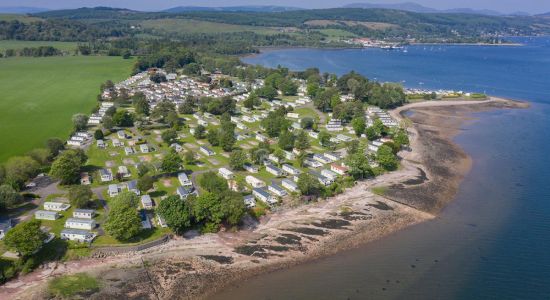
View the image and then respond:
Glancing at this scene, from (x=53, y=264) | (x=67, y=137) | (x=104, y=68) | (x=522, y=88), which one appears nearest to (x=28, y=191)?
(x=53, y=264)

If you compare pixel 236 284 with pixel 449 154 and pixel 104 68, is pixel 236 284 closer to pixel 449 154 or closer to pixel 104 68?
pixel 449 154

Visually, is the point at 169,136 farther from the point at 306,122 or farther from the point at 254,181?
the point at 306,122

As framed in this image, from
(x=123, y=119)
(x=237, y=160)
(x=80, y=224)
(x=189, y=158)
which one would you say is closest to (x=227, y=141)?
(x=189, y=158)

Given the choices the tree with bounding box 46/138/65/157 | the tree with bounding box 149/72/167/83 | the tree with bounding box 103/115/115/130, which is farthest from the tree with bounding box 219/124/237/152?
the tree with bounding box 149/72/167/83

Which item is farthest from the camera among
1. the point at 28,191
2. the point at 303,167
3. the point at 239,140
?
the point at 239,140

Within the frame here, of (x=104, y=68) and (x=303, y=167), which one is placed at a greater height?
(x=104, y=68)

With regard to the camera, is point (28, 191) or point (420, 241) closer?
point (420, 241)
